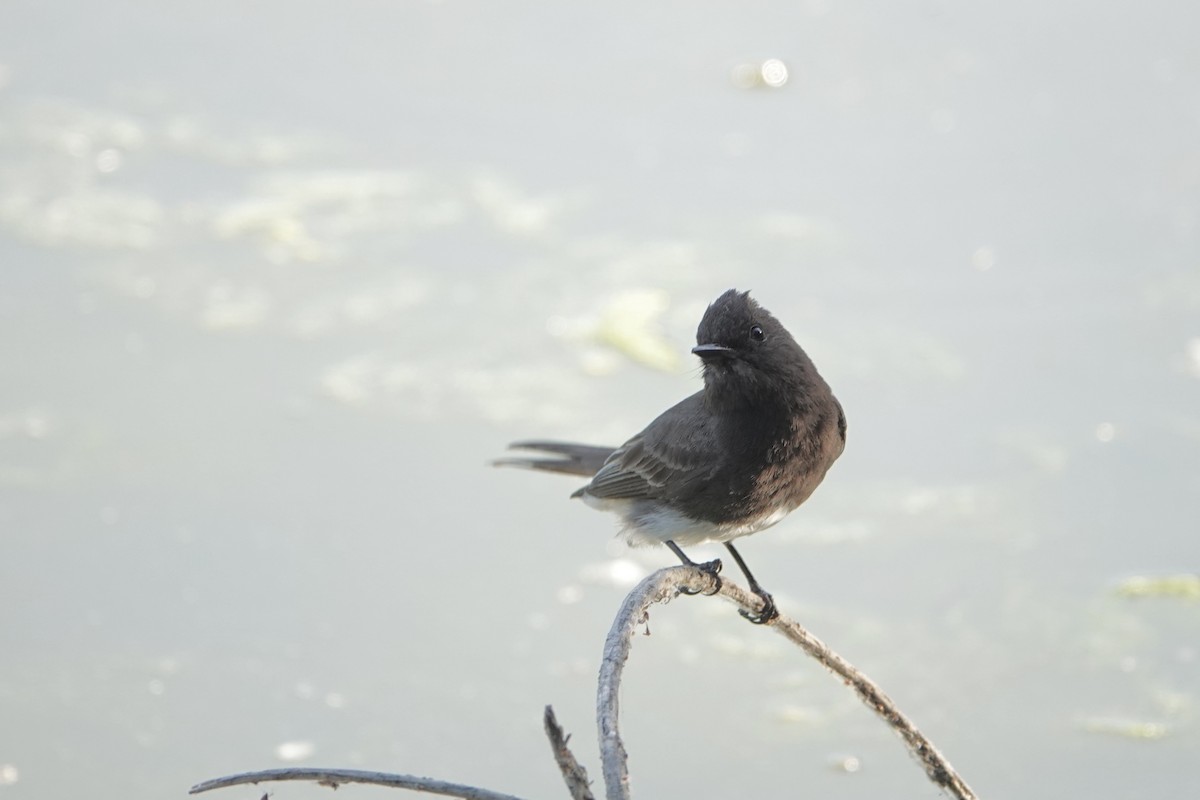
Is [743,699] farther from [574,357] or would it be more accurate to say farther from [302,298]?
[302,298]

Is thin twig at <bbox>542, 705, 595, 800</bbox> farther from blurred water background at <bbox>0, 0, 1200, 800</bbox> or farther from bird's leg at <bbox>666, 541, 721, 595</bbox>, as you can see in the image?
blurred water background at <bbox>0, 0, 1200, 800</bbox>

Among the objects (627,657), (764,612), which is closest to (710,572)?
(764,612)

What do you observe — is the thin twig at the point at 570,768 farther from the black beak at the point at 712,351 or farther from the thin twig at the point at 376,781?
the black beak at the point at 712,351

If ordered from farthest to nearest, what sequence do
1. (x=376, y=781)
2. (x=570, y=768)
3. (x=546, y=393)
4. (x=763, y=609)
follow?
(x=546, y=393) → (x=763, y=609) → (x=376, y=781) → (x=570, y=768)

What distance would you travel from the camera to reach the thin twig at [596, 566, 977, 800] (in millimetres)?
2215

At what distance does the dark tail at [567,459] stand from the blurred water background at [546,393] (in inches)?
30.4

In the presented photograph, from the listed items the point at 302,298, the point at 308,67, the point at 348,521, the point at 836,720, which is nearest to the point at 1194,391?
the point at 836,720

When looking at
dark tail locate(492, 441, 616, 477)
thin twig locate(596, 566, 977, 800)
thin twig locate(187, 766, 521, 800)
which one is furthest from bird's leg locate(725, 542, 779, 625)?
thin twig locate(187, 766, 521, 800)

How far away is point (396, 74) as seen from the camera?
8.06m

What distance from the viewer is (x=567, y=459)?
16.0 ft

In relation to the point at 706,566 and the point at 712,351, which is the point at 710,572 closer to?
the point at 706,566

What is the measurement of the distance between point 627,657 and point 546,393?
3.91 meters

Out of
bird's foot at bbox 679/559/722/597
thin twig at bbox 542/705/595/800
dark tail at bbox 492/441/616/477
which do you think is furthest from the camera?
dark tail at bbox 492/441/616/477

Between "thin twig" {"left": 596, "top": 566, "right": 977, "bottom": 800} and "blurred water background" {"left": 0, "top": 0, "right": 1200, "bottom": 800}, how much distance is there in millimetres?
1664
